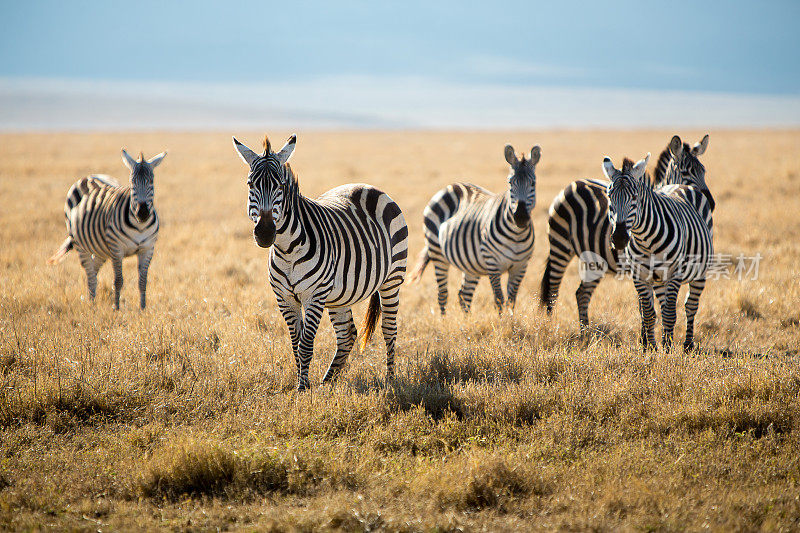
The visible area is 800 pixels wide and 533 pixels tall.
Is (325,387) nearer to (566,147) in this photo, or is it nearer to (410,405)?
(410,405)

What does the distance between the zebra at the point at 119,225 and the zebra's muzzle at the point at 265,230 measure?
410cm

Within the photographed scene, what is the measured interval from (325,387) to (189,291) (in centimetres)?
458

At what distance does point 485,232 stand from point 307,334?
3.65m

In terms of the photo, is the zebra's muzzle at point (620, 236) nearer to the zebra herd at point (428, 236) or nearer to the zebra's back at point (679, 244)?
the zebra herd at point (428, 236)

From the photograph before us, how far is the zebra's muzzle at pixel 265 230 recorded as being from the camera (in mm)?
4746

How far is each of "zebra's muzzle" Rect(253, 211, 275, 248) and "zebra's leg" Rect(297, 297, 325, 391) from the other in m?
0.82

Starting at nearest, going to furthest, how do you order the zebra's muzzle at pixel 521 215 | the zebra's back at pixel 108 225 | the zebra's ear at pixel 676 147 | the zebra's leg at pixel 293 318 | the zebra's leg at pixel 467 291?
1. the zebra's leg at pixel 293 318
2. the zebra's muzzle at pixel 521 215
3. the zebra's ear at pixel 676 147
4. the zebra's back at pixel 108 225
5. the zebra's leg at pixel 467 291

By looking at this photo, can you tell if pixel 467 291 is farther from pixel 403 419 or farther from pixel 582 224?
pixel 403 419

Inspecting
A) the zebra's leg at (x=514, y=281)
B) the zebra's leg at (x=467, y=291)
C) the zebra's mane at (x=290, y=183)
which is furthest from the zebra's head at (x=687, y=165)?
the zebra's mane at (x=290, y=183)

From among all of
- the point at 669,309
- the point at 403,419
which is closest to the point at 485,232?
the point at 669,309

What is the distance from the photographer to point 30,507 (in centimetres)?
379

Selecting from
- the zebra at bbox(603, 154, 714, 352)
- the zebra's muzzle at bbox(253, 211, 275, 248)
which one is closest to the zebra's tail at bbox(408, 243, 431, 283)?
the zebra at bbox(603, 154, 714, 352)

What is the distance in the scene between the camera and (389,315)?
6.39 metres

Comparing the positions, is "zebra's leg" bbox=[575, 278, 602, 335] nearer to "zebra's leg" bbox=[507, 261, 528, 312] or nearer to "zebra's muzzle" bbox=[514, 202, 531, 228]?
"zebra's leg" bbox=[507, 261, 528, 312]
